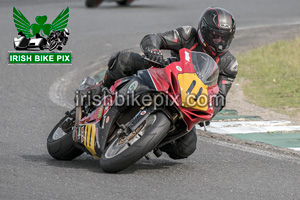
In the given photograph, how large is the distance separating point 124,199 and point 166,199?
0.34 meters

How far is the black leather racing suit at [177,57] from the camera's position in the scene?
21.0ft

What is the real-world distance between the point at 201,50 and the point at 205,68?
82cm

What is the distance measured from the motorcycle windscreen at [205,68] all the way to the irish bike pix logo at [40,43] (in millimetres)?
7054

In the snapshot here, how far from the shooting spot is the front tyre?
5.69 meters

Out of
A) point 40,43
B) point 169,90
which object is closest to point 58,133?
point 169,90

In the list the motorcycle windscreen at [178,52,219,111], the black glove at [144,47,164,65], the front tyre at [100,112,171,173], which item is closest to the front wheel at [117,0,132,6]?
the black glove at [144,47,164,65]

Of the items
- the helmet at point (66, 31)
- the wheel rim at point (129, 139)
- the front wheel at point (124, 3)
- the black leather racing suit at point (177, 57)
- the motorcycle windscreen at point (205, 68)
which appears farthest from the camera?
the front wheel at point (124, 3)

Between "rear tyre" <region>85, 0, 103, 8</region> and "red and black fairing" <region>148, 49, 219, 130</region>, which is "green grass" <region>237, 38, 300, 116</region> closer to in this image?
"red and black fairing" <region>148, 49, 219, 130</region>

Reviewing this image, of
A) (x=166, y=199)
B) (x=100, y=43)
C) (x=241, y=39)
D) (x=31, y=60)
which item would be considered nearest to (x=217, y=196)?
(x=166, y=199)

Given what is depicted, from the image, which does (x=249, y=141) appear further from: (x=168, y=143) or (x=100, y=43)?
(x=100, y=43)

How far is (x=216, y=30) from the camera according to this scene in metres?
6.50
